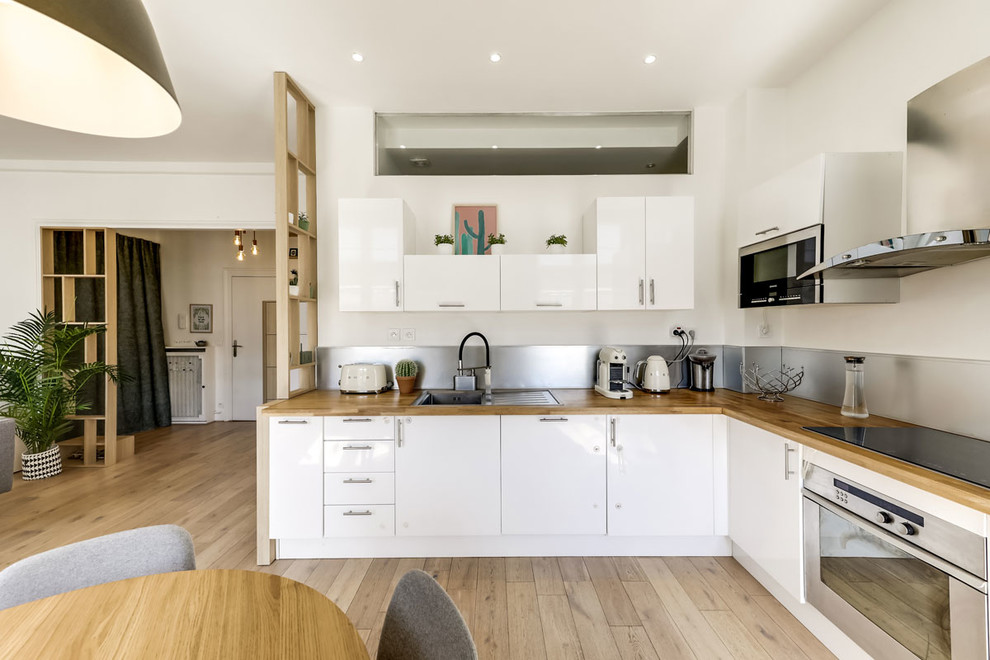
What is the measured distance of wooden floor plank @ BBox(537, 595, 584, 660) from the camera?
5.75 feet

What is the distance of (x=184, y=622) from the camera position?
845mm

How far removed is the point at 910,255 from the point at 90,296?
6.09 meters

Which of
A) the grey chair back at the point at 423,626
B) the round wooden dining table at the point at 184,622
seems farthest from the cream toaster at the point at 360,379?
the grey chair back at the point at 423,626

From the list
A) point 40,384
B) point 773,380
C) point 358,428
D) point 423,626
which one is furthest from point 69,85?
point 40,384

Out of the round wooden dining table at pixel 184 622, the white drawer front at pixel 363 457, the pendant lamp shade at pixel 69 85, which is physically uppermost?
the pendant lamp shade at pixel 69 85

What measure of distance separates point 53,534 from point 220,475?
1143 millimetres

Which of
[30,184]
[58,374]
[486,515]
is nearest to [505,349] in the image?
[486,515]

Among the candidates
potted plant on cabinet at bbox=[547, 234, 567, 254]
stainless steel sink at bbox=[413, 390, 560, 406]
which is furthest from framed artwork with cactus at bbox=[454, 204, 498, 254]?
stainless steel sink at bbox=[413, 390, 560, 406]

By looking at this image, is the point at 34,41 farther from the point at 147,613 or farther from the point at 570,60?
the point at 570,60

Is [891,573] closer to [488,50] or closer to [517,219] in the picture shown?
[517,219]

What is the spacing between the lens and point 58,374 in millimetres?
3840

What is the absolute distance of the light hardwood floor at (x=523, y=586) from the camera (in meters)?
1.81

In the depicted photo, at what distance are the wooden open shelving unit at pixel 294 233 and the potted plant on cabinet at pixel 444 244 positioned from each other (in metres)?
0.88

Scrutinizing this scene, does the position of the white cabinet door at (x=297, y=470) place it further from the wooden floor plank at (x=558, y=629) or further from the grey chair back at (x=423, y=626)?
the grey chair back at (x=423, y=626)
